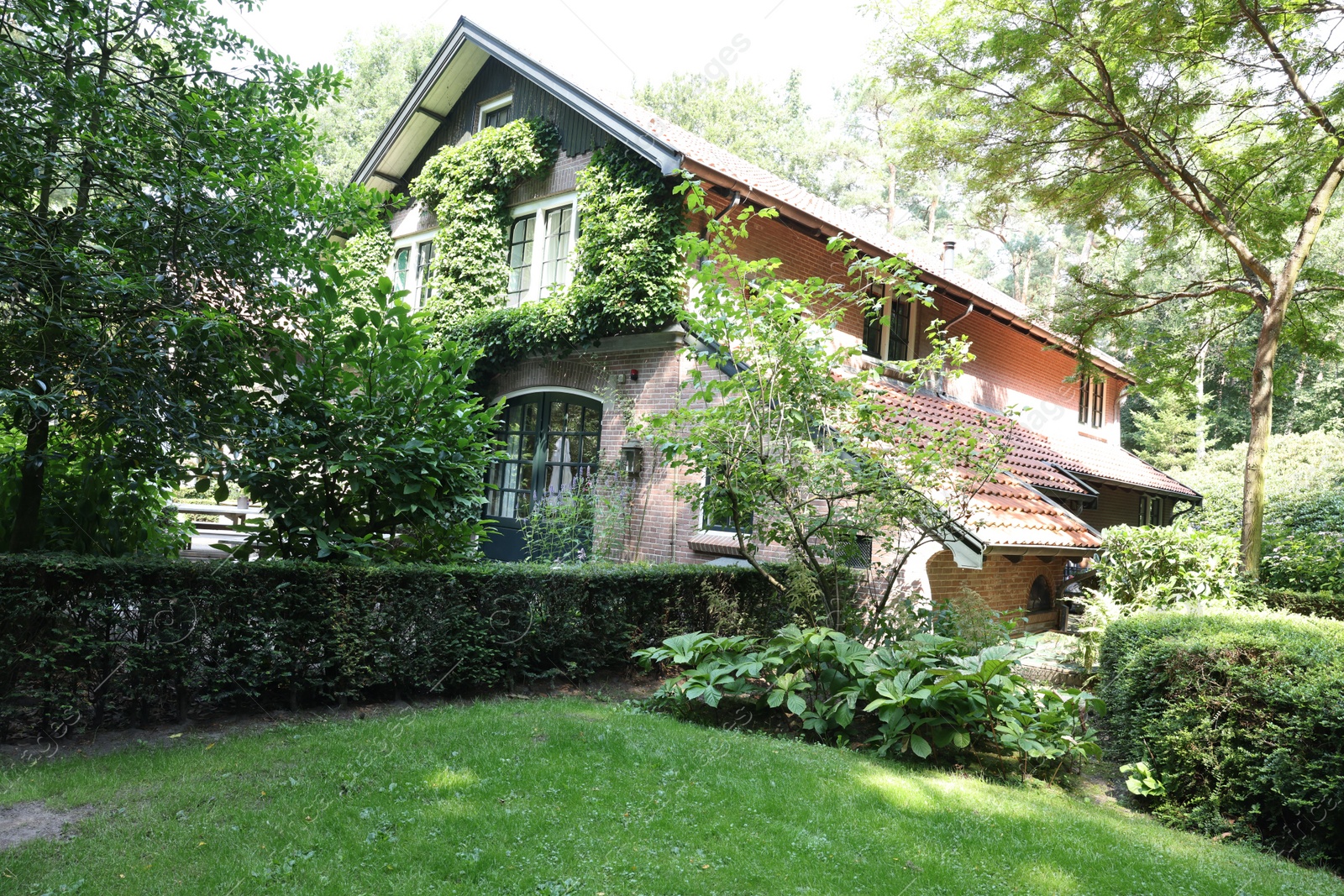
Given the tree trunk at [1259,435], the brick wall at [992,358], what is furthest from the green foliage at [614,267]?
the tree trunk at [1259,435]

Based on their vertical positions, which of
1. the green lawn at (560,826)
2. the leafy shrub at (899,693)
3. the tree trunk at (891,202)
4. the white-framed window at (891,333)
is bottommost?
the green lawn at (560,826)

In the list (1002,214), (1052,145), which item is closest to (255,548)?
(1052,145)

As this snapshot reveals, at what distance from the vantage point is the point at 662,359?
37.7ft

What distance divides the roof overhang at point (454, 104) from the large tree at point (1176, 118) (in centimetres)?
368

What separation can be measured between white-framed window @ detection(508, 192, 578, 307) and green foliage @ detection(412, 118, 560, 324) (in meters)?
0.18

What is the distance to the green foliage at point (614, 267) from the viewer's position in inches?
443

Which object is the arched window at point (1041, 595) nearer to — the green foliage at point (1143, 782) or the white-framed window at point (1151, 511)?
the green foliage at point (1143, 782)

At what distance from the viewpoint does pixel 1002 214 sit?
13820 millimetres

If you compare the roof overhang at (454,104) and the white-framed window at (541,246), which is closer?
the roof overhang at (454,104)

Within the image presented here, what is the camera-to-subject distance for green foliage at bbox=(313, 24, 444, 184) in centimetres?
3756

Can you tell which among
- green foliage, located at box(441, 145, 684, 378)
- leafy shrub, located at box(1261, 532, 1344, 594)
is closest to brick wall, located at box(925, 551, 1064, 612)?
leafy shrub, located at box(1261, 532, 1344, 594)

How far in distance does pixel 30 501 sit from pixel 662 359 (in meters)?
7.45

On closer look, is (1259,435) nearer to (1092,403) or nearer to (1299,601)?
(1299,601)

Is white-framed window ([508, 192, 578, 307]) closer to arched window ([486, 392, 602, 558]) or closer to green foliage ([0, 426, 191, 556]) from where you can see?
arched window ([486, 392, 602, 558])
